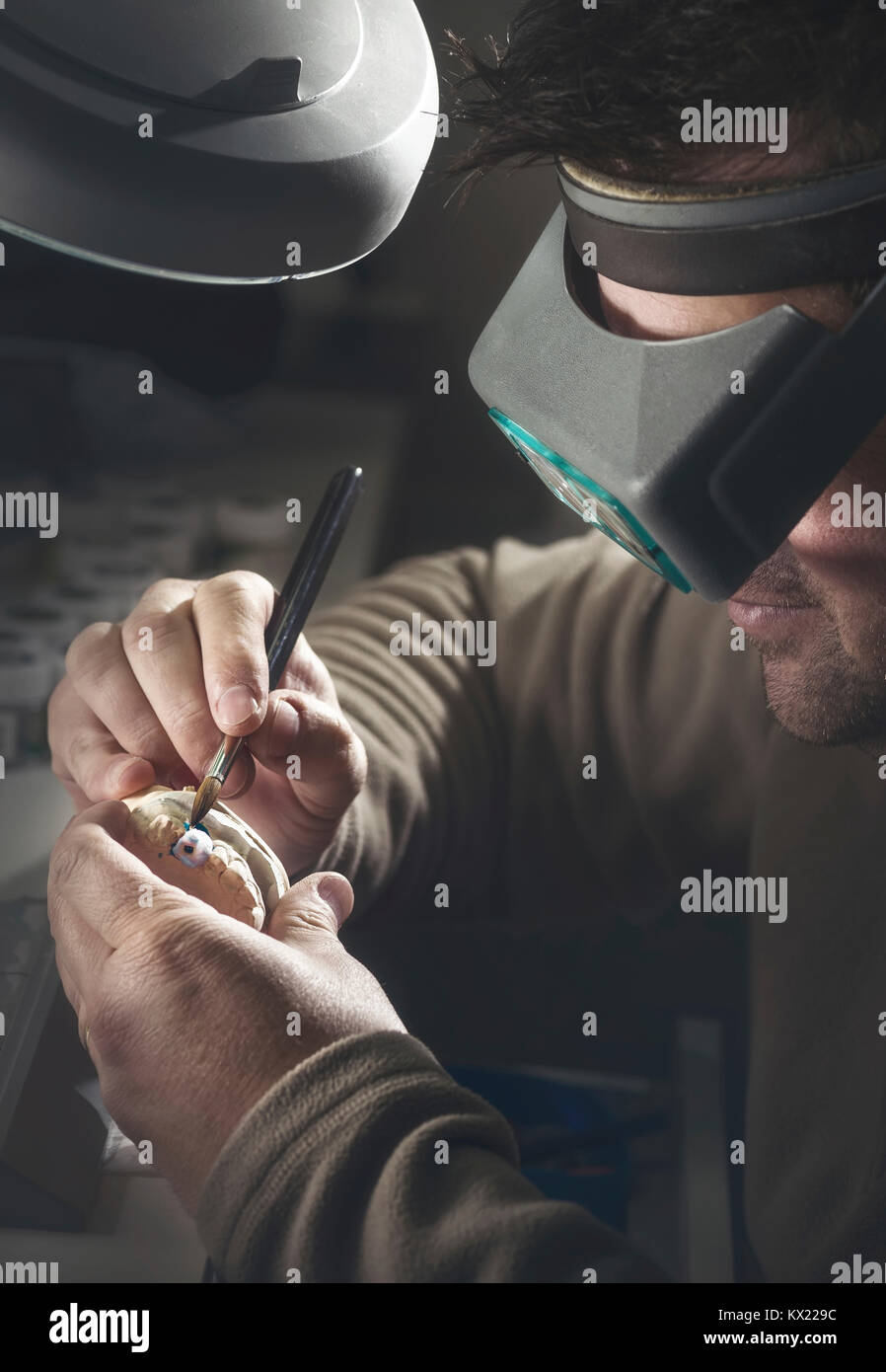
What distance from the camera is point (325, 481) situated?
0.66 m

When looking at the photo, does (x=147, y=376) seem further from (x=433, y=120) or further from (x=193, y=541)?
(x=433, y=120)

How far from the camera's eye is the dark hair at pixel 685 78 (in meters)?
0.33

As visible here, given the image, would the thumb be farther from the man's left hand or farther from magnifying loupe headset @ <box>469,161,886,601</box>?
magnifying loupe headset @ <box>469,161,886,601</box>

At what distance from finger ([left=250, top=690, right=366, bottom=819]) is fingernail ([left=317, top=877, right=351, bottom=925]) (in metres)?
0.08

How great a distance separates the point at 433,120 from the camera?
381mm

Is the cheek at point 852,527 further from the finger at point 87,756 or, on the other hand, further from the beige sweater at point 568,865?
the finger at point 87,756

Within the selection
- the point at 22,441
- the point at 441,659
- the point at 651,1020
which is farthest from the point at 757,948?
the point at 22,441

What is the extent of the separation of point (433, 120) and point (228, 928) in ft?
0.95

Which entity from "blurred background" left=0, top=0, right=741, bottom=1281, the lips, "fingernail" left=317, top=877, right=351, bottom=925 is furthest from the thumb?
the lips

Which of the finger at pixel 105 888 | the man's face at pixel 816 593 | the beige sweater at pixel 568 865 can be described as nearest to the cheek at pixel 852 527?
the man's face at pixel 816 593

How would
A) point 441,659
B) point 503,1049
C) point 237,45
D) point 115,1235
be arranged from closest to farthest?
point 237,45 < point 115,1235 < point 503,1049 < point 441,659

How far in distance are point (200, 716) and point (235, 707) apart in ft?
0.09

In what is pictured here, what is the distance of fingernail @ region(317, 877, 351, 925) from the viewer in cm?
48

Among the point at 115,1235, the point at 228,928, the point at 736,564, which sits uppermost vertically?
the point at 736,564
